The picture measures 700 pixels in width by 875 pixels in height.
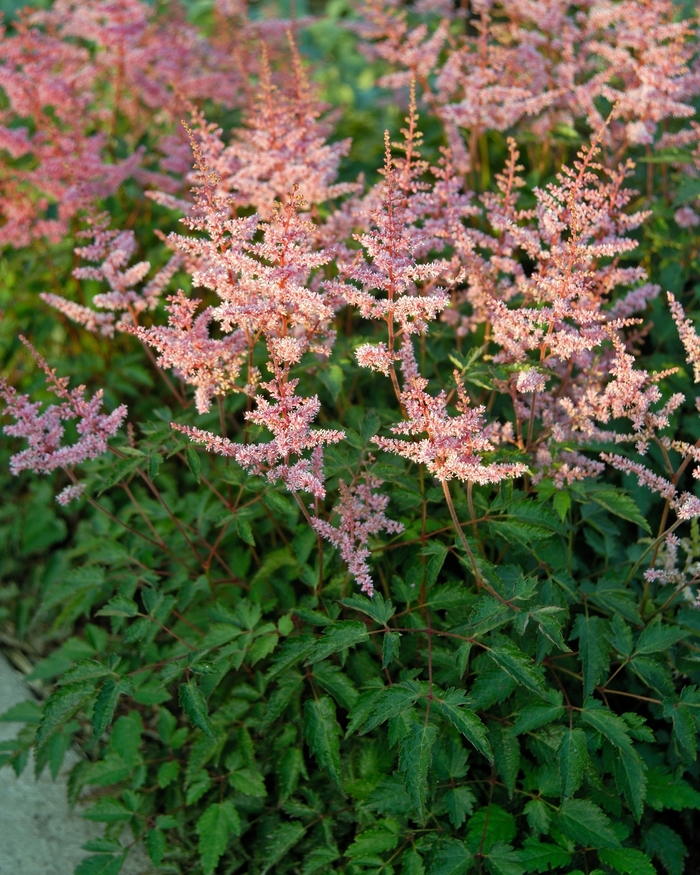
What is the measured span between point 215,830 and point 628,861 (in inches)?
48.2

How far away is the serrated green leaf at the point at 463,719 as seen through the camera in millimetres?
2098

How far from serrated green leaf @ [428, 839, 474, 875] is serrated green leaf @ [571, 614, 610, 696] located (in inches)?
22.1

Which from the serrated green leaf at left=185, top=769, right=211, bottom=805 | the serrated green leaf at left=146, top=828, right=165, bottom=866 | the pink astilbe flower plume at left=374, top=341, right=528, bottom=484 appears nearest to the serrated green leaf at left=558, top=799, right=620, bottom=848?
the pink astilbe flower plume at left=374, top=341, right=528, bottom=484

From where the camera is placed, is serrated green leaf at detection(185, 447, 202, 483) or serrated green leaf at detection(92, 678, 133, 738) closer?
serrated green leaf at detection(92, 678, 133, 738)

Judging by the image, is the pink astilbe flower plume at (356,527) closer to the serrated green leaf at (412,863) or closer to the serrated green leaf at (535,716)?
the serrated green leaf at (535,716)

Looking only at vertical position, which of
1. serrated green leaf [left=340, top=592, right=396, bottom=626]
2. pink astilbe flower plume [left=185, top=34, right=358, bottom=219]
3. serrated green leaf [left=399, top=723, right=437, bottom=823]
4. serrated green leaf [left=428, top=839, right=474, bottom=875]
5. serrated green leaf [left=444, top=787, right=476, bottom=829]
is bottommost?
serrated green leaf [left=428, top=839, right=474, bottom=875]

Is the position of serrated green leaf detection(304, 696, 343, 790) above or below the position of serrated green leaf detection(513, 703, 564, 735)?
below

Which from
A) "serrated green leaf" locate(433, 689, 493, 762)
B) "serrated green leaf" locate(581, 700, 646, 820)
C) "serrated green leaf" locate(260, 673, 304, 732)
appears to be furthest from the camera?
"serrated green leaf" locate(260, 673, 304, 732)

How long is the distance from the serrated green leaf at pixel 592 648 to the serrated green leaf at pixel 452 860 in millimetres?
560

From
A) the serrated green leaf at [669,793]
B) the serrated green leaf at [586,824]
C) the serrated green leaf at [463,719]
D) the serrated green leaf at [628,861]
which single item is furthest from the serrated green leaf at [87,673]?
the serrated green leaf at [669,793]

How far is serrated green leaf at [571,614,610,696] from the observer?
242 cm

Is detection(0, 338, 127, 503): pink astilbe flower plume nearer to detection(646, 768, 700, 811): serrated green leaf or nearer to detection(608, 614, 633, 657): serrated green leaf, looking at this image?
detection(608, 614, 633, 657): serrated green leaf

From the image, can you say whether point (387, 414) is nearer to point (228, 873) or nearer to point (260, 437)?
point (260, 437)

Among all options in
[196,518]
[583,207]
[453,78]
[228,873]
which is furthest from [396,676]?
[453,78]
